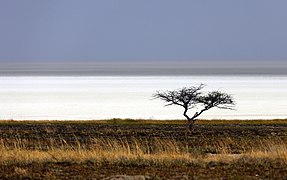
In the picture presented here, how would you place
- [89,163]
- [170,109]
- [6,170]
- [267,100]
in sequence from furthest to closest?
[267,100] → [170,109] → [89,163] → [6,170]

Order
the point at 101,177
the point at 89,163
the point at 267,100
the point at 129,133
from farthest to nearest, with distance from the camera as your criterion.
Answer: the point at 267,100
the point at 129,133
the point at 89,163
the point at 101,177

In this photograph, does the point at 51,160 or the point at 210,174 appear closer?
the point at 210,174

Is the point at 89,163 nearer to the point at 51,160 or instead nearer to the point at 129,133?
the point at 51,160

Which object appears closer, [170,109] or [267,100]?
[170,109]

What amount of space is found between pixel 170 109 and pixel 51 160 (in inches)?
2868

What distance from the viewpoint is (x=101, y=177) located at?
49.0 ft

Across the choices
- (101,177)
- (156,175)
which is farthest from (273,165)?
(101,177)

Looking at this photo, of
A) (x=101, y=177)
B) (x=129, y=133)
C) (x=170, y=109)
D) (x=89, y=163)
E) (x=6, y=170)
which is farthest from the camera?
(x=170, y=109)

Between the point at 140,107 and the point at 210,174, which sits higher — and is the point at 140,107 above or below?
above

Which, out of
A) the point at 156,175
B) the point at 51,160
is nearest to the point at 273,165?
the point at 156,175

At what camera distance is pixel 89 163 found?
57.7ft

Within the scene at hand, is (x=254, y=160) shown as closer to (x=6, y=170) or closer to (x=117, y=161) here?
(x=117, y=161)

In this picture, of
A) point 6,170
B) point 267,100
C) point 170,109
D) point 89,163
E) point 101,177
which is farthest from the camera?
point 267,100

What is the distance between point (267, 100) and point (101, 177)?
318 feet
